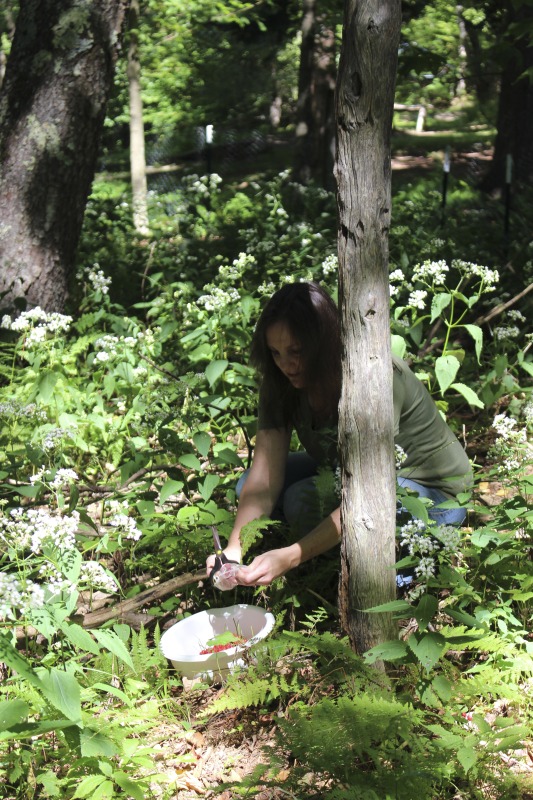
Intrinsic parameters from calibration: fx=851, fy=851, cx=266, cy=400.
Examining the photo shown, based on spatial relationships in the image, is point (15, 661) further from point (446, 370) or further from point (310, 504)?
point (446, 370)

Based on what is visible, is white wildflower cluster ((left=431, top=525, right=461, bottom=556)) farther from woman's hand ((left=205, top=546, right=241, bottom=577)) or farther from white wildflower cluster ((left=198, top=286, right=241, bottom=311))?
white wildflower cluster ((left=198, top=286, right=241, bottom=311))

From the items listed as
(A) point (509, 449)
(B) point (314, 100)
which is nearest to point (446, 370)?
(A) point (509, 449)

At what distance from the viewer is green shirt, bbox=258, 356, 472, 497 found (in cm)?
293

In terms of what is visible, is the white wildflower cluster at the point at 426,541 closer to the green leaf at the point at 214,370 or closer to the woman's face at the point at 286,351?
the woman's face at the point at 286,351

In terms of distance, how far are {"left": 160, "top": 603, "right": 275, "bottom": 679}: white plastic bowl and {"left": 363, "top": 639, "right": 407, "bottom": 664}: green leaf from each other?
0.42 metres

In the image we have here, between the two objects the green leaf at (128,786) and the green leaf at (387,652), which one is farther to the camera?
the green leaf at (387,652)

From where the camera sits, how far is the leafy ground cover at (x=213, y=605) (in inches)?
82.6

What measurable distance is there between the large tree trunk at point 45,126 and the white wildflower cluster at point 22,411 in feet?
5.39

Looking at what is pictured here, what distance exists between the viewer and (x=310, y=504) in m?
2.99

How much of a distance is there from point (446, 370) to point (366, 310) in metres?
1.30

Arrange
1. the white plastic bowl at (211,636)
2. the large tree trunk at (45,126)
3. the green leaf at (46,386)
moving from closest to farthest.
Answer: the white plastic bowl at (211,636) → the green leaf at (46,386) → the large tree trunk at (45,126)

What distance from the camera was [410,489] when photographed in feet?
9.39

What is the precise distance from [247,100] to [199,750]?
1793 cm

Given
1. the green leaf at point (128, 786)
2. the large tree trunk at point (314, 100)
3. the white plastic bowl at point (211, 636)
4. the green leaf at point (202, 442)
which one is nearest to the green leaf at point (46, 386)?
the green leaf at point (202, 442)
